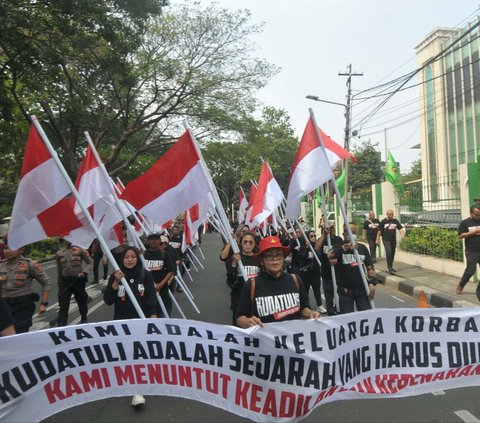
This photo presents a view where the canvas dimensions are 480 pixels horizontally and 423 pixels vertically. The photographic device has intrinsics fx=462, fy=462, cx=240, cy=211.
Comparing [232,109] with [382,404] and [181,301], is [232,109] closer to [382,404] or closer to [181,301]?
[181,301]

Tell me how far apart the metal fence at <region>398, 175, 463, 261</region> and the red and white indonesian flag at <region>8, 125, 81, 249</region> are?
30.2 ft

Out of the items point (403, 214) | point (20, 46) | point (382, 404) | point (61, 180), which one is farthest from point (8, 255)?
point (403, 214)

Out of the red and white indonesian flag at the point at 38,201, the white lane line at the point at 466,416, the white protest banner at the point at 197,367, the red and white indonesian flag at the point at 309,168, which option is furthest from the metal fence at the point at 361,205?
the white protest banner at the point at 197,367

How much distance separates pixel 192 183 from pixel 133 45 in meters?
9.12

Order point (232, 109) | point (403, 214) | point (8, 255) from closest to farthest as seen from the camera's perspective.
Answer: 1. point (8, 255)
2. point (403, 214)
3. point (232, 109)

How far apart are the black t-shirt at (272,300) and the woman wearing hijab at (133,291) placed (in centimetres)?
167

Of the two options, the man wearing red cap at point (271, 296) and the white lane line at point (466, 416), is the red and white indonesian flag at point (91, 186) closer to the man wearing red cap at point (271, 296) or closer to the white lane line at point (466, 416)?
the man wearing red cap at point (271, 296)

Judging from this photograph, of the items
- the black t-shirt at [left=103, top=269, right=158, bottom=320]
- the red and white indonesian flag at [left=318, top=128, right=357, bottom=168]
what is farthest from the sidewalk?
the black t-shirt at [left=103, top=269, right=158, bottom=320]

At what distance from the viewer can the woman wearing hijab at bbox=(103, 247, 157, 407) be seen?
4.73 m

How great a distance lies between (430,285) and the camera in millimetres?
9898

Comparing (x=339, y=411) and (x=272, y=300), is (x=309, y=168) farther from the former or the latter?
(x=339, y=411)

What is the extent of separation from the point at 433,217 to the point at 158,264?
889 cm

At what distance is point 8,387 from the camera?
123 inches

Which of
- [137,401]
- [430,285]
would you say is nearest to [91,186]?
[137,401]
